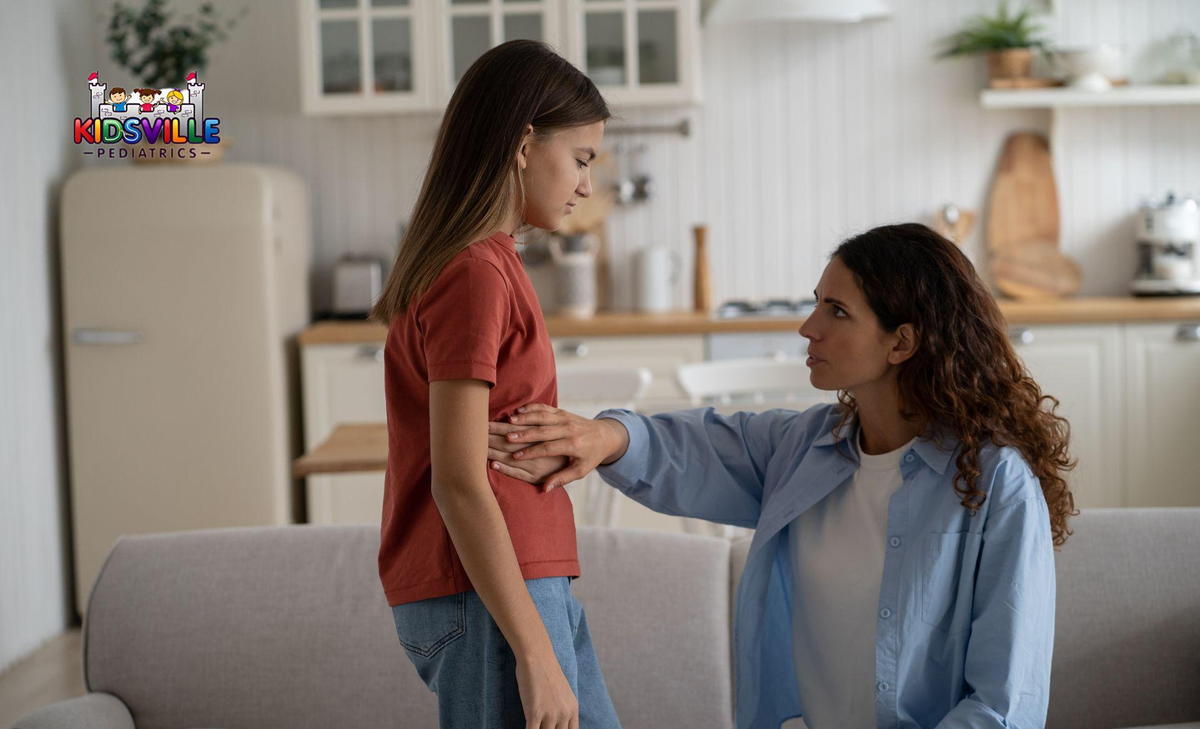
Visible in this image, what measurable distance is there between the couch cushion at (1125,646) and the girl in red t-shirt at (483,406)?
0.92 m

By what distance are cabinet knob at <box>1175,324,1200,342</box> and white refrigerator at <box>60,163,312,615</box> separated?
288 cm

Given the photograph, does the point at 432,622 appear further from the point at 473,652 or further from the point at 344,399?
the point at 344,399

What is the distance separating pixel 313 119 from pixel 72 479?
1.54m

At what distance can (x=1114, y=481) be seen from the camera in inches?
164

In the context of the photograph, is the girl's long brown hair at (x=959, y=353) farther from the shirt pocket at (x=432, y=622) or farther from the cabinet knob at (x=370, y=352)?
the cabinet knob at (x=370, y=352)

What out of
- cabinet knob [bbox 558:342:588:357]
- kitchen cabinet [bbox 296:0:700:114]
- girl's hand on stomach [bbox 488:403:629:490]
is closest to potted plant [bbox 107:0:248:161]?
kitchen cabinet [bbox 296:0:700:114]

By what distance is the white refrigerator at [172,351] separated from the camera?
394 cm

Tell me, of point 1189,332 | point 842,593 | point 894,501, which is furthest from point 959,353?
point 1189,332

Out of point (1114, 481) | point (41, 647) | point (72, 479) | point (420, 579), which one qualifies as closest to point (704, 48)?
point (1114, 481)

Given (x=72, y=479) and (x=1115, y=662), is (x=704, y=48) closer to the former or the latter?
(x=72, y=479)

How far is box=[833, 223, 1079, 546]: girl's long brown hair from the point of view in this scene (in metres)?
1.46

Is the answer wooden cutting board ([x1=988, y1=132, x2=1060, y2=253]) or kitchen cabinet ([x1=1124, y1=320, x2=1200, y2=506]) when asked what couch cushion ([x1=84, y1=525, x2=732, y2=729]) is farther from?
wooden cutting board ([x1=988, y1=132, x2=1060, y2=253])

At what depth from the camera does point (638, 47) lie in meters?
4.27

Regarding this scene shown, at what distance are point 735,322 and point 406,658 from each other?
2310 millimetres
